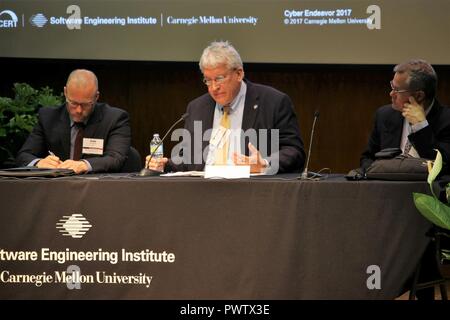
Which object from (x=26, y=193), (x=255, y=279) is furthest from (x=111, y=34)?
(x=255, y=279)

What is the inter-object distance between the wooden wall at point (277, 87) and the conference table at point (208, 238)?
3.31 meters

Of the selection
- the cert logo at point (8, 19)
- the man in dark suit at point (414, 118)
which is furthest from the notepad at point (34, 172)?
the cert logo at point (8, 19)

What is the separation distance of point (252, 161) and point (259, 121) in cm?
63

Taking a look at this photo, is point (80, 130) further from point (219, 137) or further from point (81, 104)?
point (219, 137)

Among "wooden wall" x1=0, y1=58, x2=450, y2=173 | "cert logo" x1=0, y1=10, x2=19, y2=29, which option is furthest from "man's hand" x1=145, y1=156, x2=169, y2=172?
"cert logo" x1=0, y1=10, x2=19, y2=29

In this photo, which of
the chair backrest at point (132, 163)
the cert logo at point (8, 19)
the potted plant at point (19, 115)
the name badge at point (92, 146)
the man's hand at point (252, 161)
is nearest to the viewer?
the man's hand at point (252, 161)

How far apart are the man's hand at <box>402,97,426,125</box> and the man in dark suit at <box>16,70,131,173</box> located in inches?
64.5

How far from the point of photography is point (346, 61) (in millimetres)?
5918

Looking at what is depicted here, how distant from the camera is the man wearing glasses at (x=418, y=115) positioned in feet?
12.8

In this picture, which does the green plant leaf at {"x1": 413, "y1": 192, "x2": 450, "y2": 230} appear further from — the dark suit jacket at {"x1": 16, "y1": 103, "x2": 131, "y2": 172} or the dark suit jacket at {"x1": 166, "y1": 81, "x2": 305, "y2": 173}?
the dark suit jacket at {"x1": 16, "y1": 103, "x2": 131, "y2": 172}

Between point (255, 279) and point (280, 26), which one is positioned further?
point (280, 26)

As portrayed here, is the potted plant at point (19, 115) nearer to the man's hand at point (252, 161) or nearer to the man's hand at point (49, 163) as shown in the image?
the man's hand at point (49, 163)
